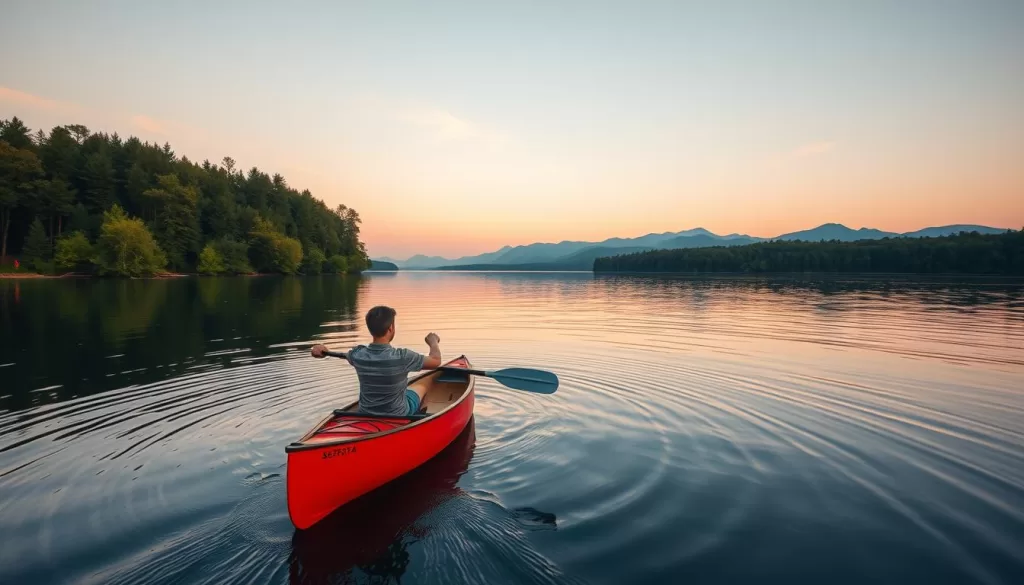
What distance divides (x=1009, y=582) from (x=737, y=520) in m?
2.27

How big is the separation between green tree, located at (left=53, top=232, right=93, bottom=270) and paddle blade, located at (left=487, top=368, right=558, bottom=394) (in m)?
80.4

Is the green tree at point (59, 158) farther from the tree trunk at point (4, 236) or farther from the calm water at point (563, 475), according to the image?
the calm water at point (563, 475)

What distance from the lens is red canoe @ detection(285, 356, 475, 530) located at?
15.4 ft

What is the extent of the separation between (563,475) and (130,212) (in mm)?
104706

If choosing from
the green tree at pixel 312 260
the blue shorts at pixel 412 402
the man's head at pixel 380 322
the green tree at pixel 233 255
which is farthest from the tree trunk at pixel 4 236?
the man's head at pixel 380 322

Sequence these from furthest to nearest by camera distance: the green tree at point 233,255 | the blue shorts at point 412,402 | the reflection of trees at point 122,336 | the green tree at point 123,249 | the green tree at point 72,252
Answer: the green tree at point 233,255 → the green tree at point 72,252 → the green tree at point 123,249 → the reflection of trees at point 122,336 → the blue shorts at point 412,402

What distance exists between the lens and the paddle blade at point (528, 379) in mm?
8406

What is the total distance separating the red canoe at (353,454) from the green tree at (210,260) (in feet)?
285

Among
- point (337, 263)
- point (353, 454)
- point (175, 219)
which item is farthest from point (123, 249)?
point (353, 454)

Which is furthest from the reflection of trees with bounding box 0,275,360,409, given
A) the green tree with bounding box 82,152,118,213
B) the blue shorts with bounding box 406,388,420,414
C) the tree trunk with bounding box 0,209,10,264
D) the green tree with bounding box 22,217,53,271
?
the green tree with bounding box 82,152,118,213

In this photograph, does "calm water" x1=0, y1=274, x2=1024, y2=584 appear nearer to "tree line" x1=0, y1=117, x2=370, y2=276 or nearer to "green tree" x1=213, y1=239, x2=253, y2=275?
"tree line" x1=0, y1=117, x2=370, y2=276

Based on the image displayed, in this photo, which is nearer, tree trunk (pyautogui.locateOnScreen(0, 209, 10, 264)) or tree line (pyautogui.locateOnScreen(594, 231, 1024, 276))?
tree trunk (pyautogui.locateOnScreen(0, 209, 10, 264))

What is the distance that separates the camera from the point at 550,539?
15.7 ft

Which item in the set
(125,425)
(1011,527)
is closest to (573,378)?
(1011,527)
